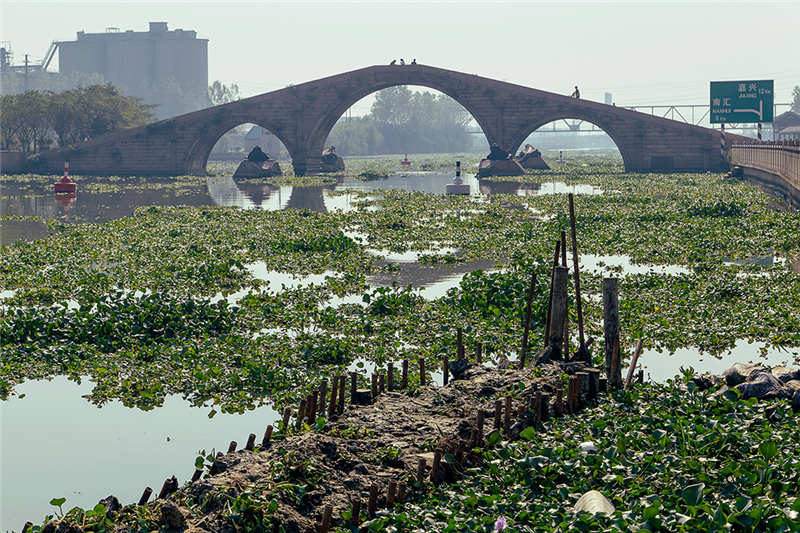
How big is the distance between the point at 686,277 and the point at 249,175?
54.8 meters

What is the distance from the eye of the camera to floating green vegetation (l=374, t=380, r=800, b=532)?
636 centimetres

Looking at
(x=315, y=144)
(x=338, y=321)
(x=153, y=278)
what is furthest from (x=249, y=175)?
(x=338, y=321)

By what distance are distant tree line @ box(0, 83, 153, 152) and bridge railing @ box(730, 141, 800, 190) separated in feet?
179

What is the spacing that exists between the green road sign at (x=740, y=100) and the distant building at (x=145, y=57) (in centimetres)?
12733

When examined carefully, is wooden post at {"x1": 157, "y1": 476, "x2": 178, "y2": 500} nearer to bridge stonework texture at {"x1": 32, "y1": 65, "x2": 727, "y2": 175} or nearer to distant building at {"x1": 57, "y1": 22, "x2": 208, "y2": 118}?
bridge stonework texture at {"x1": 32, "y1": 65, "x2": 727, "y2": 175}

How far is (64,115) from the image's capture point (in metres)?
75.6

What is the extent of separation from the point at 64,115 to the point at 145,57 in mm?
110003

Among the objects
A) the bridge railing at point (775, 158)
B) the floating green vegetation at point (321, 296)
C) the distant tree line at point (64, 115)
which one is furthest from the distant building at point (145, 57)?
the floating green vegetation at point (321, 296)

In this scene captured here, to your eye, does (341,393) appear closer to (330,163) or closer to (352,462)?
(352,462)

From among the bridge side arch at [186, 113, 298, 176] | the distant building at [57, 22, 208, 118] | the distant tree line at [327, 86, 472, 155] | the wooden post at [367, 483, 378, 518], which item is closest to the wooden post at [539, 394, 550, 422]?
the wooden post at [367, 483, 378, 518]

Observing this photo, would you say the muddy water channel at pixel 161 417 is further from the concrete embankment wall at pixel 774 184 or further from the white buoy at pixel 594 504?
the concrete embankment wall at pixel 774 184

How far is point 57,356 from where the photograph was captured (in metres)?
11.9

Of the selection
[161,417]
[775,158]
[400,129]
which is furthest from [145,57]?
[161,417]

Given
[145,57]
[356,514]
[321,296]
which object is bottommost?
[356,514]
